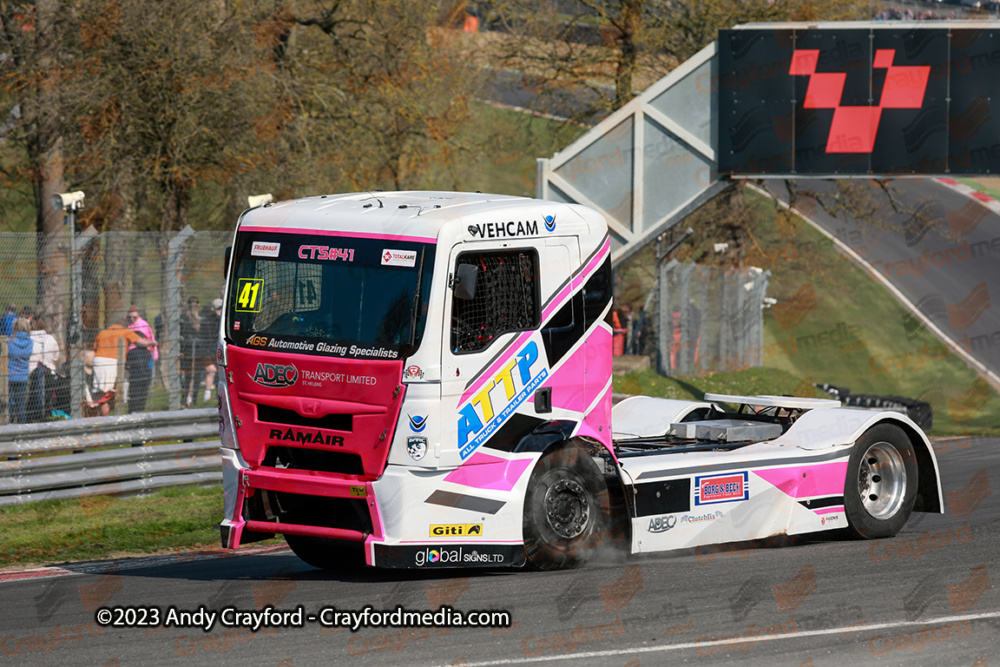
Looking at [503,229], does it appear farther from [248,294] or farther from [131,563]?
[131,563]

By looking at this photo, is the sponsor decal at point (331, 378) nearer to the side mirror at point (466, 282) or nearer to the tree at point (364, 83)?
the side mirror at point (466, 282)

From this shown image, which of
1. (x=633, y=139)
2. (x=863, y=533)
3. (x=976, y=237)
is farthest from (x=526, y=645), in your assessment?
(x=976, y=237)

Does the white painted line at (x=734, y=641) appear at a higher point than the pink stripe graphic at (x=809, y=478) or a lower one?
lower

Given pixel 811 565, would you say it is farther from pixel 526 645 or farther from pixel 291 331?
pixel 291 331

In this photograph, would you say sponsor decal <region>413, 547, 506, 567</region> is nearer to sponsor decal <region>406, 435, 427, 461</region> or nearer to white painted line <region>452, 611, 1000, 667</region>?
sponsor decal <region>406, 435, 427, 461</region>

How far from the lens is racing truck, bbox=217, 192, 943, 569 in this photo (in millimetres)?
8258

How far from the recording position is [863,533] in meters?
10.3

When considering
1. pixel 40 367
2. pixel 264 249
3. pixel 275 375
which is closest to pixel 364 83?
pixel 40 367

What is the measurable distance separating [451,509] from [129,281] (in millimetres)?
7119

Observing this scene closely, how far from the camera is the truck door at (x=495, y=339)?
8.34 metres

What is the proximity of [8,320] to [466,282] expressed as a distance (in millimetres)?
6554

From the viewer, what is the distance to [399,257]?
27.5ft

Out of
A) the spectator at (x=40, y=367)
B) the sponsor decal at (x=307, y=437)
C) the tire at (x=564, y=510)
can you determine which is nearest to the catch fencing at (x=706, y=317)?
the spectator at (x=40, y=367)

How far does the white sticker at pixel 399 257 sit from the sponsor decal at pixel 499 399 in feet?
3.26
